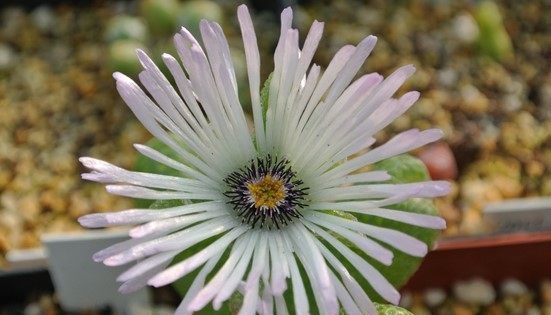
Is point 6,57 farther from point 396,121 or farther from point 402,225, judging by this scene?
point 402,225

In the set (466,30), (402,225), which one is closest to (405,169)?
(402,225)

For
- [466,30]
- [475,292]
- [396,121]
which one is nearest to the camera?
[475,292]

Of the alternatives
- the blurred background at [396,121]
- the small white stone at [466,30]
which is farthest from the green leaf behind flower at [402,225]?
the small white stone at [466,30]

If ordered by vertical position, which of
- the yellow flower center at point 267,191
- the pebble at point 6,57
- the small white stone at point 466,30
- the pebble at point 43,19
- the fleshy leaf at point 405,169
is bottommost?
the pebble at point 6,57

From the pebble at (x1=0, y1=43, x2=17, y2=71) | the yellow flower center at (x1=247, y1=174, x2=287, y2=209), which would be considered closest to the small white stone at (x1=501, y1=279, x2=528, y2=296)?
the yellow flower center at (x1=247, y1=174, x2=287, y2=209)

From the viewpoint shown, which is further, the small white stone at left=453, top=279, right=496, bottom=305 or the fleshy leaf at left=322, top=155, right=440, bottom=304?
the small white stone at left=453, top=279, right=496, bottom=305

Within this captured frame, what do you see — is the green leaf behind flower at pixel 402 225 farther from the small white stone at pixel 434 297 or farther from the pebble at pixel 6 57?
the pebble at pixel 6 57

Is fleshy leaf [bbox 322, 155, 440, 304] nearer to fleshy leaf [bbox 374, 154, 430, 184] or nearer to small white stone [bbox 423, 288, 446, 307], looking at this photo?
fleshy leaf [bbox 374, 154, 430, 184]

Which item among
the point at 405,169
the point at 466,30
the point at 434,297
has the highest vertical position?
the point at 466,30
